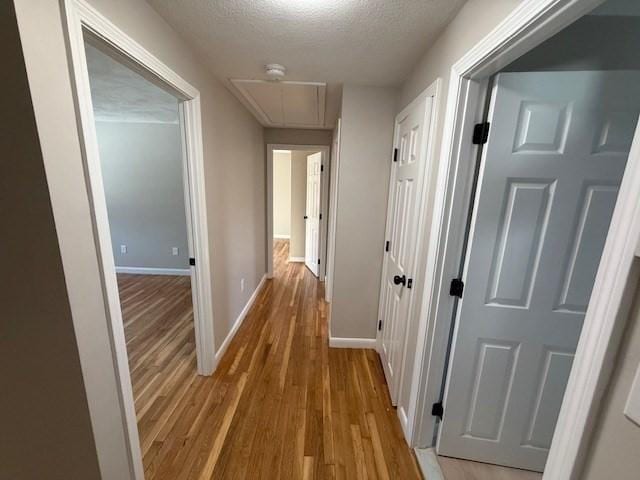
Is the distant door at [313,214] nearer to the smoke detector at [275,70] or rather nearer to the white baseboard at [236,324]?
the white baseboard at [236,324]

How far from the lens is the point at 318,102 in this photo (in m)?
2.57

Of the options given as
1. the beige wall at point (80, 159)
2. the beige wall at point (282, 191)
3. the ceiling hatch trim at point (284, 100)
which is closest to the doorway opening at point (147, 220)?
the ceiling hatch trim at point (284, 100)

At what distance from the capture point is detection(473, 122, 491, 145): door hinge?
1.17 m

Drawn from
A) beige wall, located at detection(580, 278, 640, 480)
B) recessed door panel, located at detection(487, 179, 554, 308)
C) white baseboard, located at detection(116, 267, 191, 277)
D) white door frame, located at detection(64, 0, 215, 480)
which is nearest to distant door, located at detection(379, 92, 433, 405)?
recessed door panel, located at detection(487, 179, 554, 308)

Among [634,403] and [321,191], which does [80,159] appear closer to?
[634,403]

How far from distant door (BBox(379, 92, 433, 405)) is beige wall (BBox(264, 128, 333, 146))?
1.97 metres

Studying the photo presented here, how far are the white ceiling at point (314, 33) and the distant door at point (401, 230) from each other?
0.34 metres

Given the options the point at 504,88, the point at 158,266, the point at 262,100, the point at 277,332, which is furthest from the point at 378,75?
the point at 158,266

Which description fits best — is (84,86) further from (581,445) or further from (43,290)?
(581,445)

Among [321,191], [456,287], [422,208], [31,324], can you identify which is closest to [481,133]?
[422,208]

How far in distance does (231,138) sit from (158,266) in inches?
120

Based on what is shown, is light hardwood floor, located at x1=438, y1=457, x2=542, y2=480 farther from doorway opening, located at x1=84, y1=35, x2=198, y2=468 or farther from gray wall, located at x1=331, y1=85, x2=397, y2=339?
doorway opening, located at x1=84, y1=35, x2=198, y2=468

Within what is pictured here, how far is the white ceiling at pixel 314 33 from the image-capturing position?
1190 mm

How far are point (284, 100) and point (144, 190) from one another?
9.69 ft
